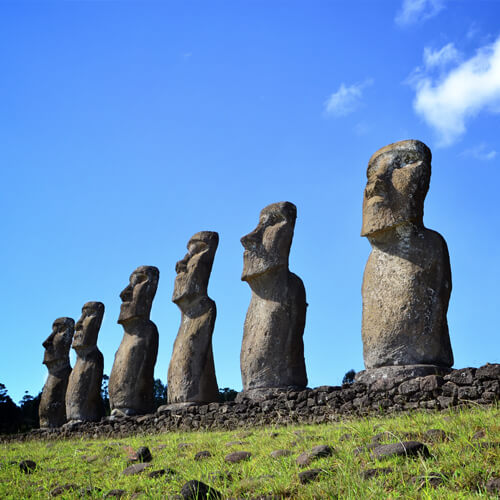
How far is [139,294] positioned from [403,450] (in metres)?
10.8

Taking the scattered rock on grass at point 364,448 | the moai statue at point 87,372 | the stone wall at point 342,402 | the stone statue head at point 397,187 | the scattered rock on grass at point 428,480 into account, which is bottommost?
the scattered rock on grass at point 428,480

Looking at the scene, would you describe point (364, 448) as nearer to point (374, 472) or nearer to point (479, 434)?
point (374, 472)

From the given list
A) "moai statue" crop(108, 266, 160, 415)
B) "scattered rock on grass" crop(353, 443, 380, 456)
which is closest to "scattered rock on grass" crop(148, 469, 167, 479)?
"scattered rock on grass" crop(353, 443, 380, 456)

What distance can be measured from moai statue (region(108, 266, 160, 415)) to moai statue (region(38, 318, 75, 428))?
12.0 feet

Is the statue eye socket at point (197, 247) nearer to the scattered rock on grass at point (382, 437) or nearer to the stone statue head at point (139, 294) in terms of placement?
the stone statue head at point (139, 294)

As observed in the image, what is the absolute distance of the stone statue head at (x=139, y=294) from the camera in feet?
48.4

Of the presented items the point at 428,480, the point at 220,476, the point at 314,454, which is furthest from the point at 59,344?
the point at 428,480

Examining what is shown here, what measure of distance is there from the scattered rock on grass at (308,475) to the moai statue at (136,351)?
990 centimetres

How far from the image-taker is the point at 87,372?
16047mm

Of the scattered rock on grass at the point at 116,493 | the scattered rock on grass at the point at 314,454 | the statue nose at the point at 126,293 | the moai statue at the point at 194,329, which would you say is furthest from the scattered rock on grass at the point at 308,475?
the statue nose at the point at 126,293

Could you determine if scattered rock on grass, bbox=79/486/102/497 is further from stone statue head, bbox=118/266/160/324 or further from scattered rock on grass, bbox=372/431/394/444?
stone statue head, bbox=118/266/160/324

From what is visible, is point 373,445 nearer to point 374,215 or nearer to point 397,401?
point 397,401

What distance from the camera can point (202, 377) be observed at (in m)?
12.5

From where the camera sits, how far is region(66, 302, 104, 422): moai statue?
617 inches
